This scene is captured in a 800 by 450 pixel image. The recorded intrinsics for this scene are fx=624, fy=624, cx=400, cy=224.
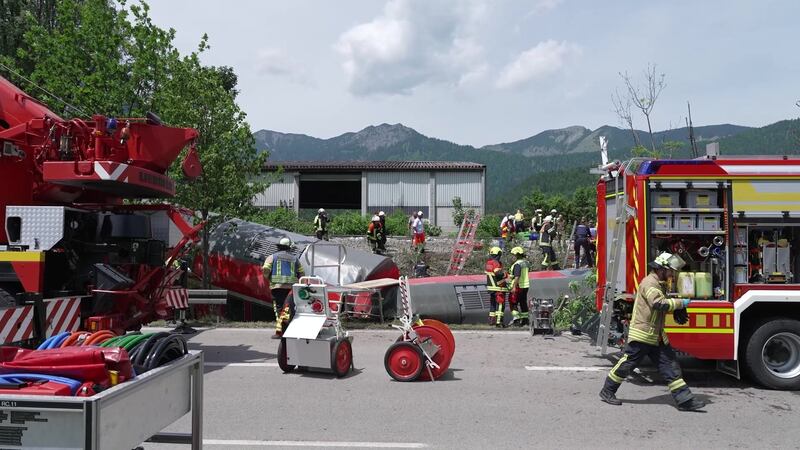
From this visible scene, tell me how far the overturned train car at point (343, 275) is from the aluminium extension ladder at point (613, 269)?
5.06 metres

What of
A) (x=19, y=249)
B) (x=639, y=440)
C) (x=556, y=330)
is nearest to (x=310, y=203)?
(x=556, y=330)

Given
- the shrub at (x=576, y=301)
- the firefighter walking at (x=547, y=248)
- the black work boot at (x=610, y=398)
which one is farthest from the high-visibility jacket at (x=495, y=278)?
the firefighter walking at (x=547, y=248)

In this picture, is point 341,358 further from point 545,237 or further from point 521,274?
point 545,237

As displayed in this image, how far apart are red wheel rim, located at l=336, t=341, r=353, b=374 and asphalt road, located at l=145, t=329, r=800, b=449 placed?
0.16m

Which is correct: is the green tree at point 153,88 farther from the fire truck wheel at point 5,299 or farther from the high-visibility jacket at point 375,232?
the fire truck wheel at point 5,299

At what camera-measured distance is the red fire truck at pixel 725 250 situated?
7.48m

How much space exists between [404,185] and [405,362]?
30.3 metres

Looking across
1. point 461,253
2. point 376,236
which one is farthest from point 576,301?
point 376,236

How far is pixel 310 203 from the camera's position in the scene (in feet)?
150

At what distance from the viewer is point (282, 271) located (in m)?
11.4

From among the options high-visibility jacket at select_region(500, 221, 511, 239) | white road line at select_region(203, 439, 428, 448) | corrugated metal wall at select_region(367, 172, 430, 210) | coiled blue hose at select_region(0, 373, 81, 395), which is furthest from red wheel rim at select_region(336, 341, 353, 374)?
corrugated metal wall at select_region(367, 172, 430, 210)

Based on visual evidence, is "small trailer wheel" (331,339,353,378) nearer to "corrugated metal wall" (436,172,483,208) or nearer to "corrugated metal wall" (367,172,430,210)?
"corrugated metal wall" (436,172,483,208)

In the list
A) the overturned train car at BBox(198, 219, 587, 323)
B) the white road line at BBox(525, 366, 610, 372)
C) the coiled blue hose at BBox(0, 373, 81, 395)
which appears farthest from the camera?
the overturned train car at BBox(198, 219, 587, 323)

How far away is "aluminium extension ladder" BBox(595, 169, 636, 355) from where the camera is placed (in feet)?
25.2
